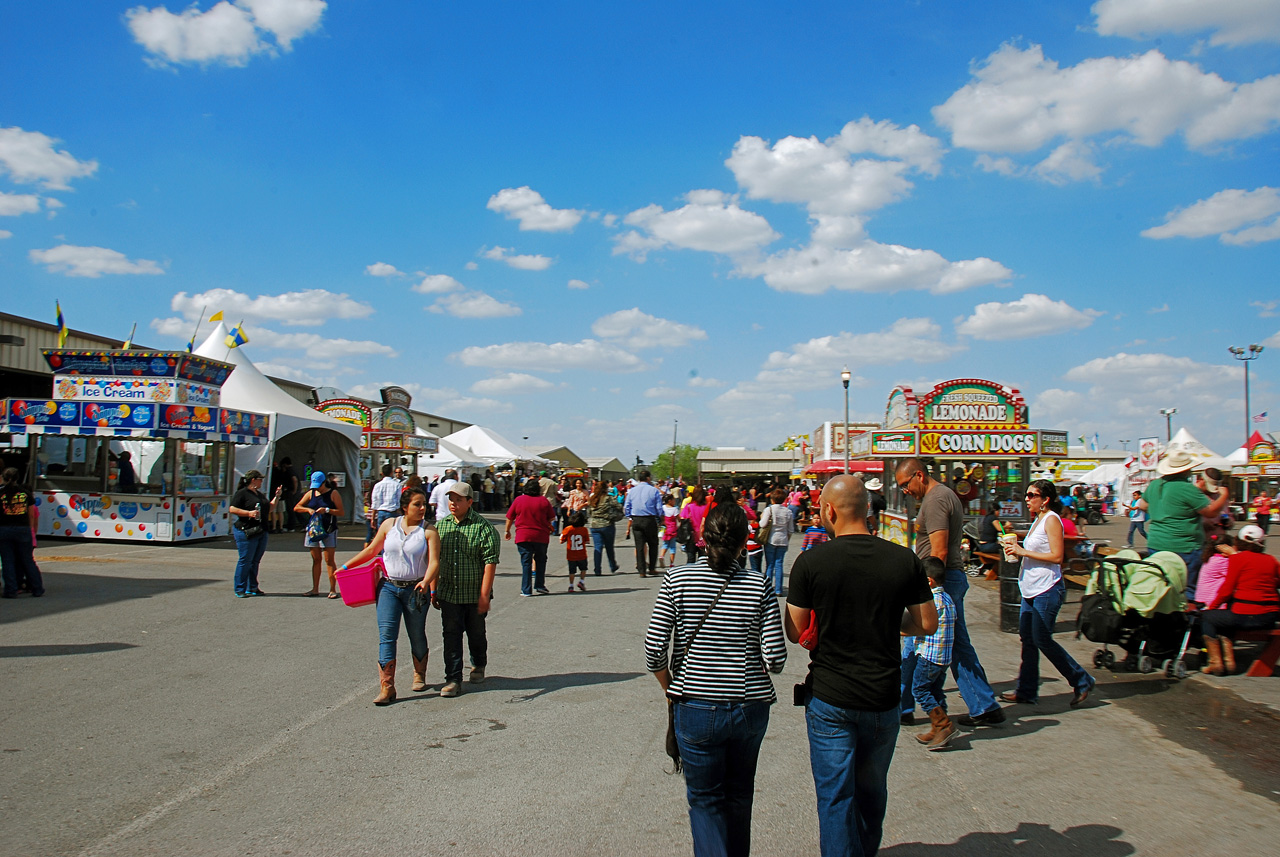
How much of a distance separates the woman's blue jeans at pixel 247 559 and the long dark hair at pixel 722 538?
362 inches

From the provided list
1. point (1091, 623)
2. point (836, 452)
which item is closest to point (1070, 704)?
point (1091, 623)

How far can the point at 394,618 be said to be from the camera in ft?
20.8

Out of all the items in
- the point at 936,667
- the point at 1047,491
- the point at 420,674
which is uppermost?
the point at 1047,491

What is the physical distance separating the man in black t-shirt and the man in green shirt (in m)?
5.70

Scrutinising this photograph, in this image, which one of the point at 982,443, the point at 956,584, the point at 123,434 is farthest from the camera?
the point at 982,443

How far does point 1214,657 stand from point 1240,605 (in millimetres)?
520

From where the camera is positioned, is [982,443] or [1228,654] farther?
[982,443]

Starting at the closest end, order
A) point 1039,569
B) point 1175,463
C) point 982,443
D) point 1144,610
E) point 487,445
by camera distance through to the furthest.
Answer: point 1039,569
point 1144,610
point 1175,463
point 982,443
point 487,445

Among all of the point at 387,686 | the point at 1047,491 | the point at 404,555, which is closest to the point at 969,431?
the point at 1047,491

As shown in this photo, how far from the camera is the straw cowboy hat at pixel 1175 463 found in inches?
307

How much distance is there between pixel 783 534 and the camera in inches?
467

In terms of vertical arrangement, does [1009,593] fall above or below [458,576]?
below

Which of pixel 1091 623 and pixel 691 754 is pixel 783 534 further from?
pixel 691 754

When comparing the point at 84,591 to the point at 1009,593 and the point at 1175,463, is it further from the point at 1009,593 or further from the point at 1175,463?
the point at 1175,463
